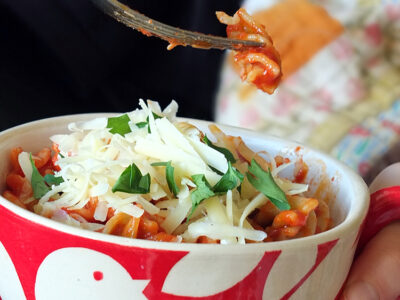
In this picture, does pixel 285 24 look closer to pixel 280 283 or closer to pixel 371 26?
pixel 371 26

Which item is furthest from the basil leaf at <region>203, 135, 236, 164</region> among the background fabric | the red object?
the background fabric

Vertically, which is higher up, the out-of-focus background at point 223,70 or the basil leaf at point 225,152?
the basil leaf at point 225,152

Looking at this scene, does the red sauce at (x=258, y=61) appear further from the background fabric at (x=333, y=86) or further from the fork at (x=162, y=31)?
the background fabric at (x=333, y=86)

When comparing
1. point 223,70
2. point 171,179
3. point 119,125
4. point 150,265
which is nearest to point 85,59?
point 223,70

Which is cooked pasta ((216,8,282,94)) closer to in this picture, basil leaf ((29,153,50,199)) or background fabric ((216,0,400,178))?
basil leaf ((29,153,50,199))

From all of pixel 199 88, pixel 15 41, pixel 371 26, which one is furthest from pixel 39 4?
pixel 371 26

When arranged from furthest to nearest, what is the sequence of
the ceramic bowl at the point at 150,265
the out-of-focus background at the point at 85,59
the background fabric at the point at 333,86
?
the background fabric at the point at 333,86, the out-of-focus background at the point at 85,59, the ceramic bowl at the point at 150,265

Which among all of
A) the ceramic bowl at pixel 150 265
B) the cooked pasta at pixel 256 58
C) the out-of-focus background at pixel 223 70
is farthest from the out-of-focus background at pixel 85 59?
the ceramic bowl at pixel 150 265

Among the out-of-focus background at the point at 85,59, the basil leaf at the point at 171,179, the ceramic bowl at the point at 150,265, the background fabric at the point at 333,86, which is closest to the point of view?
the ceramic bowl at the point at 150,265

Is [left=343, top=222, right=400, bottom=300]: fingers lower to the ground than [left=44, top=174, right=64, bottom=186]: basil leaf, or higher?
lower
